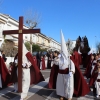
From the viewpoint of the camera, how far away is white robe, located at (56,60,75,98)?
22.6ft

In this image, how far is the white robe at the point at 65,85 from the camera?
22.6ft

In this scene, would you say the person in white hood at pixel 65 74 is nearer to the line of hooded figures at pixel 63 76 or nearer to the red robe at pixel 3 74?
the line of hooded figures at pixel 63 76

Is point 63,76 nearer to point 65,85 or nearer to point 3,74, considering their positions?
point 65,85

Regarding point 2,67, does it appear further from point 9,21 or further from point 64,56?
point 9,21

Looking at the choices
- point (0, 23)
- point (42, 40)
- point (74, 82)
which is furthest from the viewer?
point (42, 40)

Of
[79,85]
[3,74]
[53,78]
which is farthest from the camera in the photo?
[3,74]

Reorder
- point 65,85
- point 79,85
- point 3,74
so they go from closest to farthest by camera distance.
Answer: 1. point 65,85
2. point 79,85
3. point 3,74

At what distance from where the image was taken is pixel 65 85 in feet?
23.1

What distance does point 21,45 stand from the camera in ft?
23.6

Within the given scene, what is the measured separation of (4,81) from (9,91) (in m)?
0.66

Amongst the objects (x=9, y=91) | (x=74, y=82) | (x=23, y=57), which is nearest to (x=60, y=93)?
(x=74, y=82)

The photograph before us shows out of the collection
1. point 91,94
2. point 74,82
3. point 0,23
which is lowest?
point 91,94

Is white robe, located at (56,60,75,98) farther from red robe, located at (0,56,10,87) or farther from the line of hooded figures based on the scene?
red robe, located at (0,56,10,87)

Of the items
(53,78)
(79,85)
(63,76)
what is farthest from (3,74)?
(79,85)
